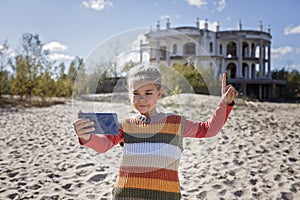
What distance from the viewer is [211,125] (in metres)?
1.97

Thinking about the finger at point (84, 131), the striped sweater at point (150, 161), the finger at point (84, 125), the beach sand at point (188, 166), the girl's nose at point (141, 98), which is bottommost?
the beach sand at point (188, 166)

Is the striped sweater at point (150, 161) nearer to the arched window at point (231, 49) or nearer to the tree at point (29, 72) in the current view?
the tree at point (29, 72)

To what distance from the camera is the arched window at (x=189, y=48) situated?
110 inches

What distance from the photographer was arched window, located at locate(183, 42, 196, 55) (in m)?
2.80

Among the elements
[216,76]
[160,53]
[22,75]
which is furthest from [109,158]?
[22,75]

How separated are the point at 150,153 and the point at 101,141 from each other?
0.29 meters

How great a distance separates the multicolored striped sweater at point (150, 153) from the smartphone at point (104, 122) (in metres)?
0.09

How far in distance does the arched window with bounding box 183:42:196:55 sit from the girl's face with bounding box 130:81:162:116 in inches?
40.0

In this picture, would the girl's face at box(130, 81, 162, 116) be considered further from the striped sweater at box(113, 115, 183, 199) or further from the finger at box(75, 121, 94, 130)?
the finger at box(75, 121, 94, 130)

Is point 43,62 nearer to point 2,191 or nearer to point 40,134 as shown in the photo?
point 40,134

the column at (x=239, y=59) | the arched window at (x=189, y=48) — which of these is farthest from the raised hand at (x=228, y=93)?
the column at (x=239, y=59)

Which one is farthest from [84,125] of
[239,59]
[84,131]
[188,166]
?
[239,59]

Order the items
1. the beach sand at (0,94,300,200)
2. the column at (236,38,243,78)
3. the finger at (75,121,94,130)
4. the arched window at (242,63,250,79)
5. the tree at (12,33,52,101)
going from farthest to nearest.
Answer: the arched window at (242,63,250,79)
the column at (236,38,243,78)
the tree at (12,33,52,101)
the beach sand at (0,94,300,200)
the finger at (75,121,94,130)

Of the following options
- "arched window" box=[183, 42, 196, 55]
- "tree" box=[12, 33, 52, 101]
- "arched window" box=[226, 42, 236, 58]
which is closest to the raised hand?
"arched window" box=[183, 42, 196, 55]
